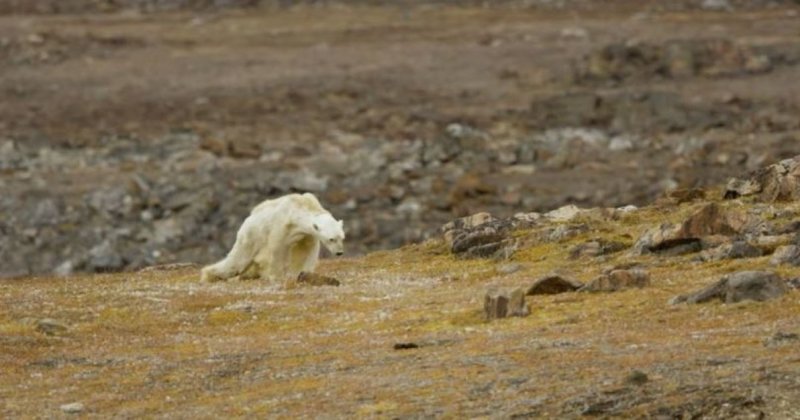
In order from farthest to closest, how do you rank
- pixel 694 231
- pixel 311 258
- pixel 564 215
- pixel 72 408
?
pixel 564 215 → pixel 311 258 → pixel 694 231 → pixel 72 408

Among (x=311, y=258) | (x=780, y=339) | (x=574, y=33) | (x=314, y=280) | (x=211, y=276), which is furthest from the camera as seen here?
(x=574, y=33)

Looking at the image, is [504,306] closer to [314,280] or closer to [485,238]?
[314,280]

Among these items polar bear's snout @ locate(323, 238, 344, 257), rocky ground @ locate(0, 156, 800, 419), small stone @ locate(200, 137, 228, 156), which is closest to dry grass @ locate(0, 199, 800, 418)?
rocky ground @ locate(0, 156, 800, 419)

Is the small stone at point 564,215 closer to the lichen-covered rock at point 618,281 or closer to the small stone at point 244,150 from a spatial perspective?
the lichen-covered rock at point 618,281

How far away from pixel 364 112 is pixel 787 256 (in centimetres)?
3416

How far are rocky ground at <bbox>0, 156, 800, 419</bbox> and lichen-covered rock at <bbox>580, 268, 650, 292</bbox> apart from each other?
0.02 metres

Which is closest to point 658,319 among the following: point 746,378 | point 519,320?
point 519,320

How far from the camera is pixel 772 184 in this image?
96.3ft

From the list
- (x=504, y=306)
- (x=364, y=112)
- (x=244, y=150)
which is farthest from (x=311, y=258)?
(x=364, y=112)

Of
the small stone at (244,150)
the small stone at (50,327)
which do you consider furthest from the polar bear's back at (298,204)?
the small stone at (244,150)

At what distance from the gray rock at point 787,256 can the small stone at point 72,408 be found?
7.21m

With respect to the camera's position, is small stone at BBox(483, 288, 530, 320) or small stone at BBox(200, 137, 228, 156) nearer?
small stone at BBox(483, 288, 530, 320)

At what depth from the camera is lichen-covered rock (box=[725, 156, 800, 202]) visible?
2903cm

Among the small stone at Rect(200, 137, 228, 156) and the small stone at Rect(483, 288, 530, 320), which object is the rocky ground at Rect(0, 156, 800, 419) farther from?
the small stone at Rect(200, 137, 228, 156)
